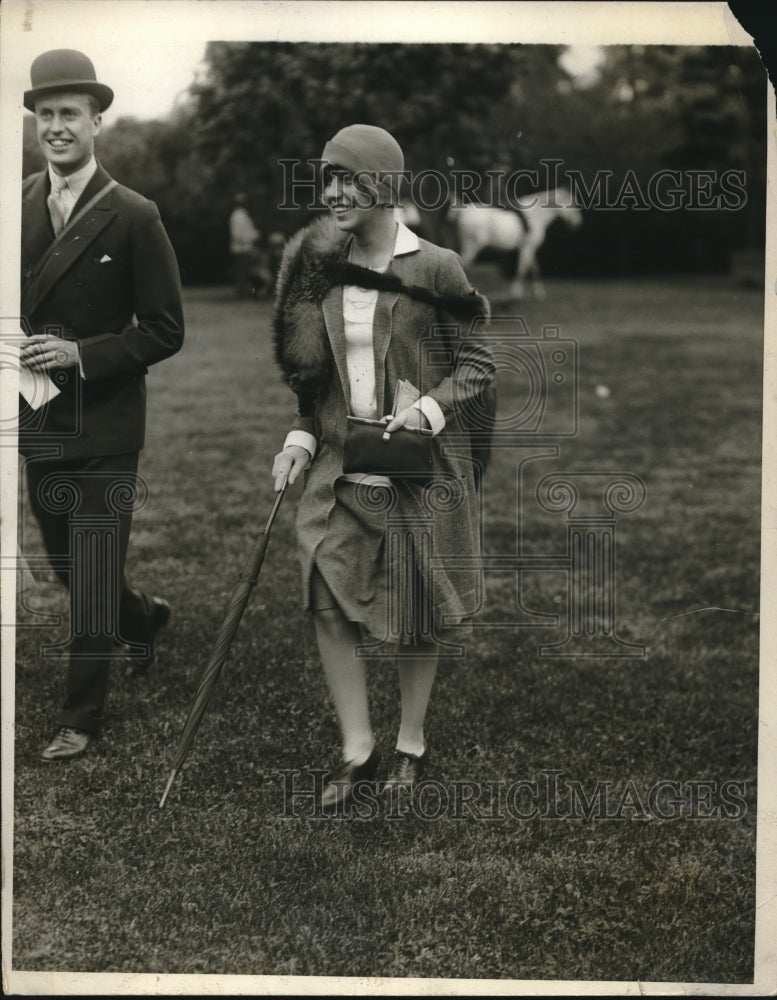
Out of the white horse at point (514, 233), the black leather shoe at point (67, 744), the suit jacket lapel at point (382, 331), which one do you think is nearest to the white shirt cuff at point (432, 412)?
the suit jacket lapel at point (382, 331)

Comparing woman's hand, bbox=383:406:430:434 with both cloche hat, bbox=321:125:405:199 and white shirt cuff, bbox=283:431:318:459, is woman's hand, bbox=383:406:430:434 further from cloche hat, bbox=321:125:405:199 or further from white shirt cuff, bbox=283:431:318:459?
cloche hat, bbox=321:125:405:199

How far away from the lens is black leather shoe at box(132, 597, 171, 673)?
505 centimetres

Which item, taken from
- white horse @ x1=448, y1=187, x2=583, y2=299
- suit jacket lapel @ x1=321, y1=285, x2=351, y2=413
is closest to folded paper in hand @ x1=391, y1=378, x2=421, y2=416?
suit jacket lapel @ x1=321, y1=285, x2=351, y2=413

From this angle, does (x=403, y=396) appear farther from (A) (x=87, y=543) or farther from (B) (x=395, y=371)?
(A) (x=87, y=543)

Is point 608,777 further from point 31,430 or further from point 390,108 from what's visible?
point 390,108

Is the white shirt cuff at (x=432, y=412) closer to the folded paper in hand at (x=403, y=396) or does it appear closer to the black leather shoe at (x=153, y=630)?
the folded paper in hand at (x=403, y=396)

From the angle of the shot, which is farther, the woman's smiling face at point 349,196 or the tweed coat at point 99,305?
the tweed coat at point 99,305

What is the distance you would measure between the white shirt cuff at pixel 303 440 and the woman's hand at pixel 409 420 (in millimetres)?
283

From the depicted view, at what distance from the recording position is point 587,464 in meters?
8.69

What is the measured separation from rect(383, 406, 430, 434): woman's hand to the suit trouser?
40.0 inches

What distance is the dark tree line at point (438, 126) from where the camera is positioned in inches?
204

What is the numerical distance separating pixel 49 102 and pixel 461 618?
2.02m

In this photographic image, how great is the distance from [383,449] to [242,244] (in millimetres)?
1897

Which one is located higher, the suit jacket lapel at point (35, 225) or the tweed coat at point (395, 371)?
the suit jacket lapel at point (35, 225)
